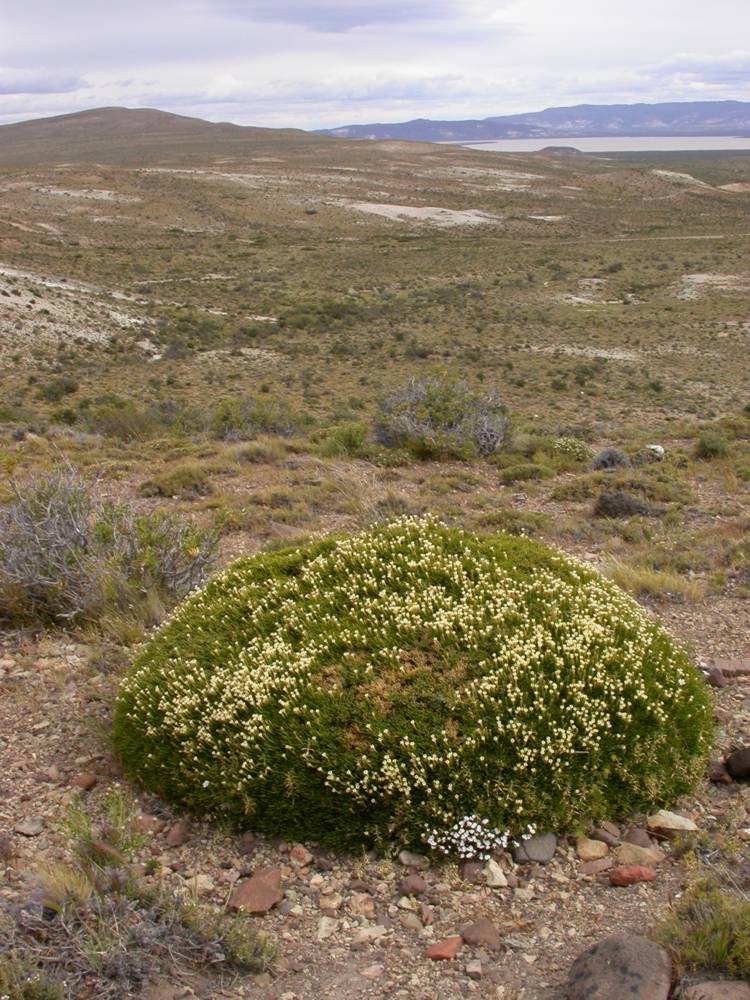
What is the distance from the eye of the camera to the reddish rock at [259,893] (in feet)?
10.0

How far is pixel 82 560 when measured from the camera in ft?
17.3

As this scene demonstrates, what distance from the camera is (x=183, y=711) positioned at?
361 centimetres

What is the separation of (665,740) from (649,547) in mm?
3993

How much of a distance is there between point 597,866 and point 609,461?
8.55 m

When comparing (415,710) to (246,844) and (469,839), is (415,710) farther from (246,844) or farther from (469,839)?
(246,844)

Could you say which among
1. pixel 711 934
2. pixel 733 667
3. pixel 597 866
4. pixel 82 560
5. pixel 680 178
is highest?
pixel 680 178

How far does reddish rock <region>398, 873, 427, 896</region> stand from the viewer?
3135 mm

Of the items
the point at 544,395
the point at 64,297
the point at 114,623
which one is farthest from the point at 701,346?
the point at 114,623

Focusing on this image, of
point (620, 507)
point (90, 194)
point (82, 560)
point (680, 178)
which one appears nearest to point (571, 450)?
point (620, 507)

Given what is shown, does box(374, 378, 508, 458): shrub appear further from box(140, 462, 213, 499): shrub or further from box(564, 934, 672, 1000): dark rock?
box(564, 934, 672, 1000): dark rock

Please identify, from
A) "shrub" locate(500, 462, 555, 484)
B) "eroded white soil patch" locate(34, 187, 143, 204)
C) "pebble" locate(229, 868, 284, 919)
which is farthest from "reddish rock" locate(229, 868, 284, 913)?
"eroded white soil patch" locate(34, 187, 143, 204)

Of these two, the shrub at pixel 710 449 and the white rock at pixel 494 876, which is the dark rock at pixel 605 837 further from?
the shrub at pixel 710 449

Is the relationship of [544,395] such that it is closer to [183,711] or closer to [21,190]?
[183,711]

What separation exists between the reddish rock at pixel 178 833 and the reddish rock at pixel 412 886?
90 centimetres
